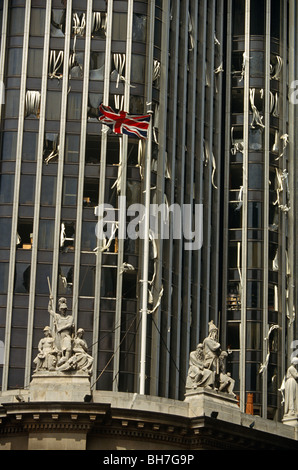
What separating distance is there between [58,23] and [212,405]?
5812cm

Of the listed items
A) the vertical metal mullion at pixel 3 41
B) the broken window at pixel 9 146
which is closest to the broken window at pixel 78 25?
the vertical metal mullion at pixel 3 41

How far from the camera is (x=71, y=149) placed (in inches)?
5566

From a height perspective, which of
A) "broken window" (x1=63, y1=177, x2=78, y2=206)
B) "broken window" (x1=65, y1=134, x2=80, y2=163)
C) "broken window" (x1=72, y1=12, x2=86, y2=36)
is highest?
"broken window" (x1=72, y1=12, x2=86, y2=36)

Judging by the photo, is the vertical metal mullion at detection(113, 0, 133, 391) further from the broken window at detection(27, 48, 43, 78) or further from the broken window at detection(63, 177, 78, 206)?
the broken window at detection(27, 48, 43, 78)

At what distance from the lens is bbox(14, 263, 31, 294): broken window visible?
138m

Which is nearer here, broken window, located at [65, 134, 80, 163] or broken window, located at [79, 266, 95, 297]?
broken window, located at [79, 266, 95, 297]

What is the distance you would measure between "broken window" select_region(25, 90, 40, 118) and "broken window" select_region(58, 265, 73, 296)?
1227cm

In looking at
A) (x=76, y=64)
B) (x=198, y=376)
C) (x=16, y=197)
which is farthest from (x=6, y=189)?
(x=198, y=376)

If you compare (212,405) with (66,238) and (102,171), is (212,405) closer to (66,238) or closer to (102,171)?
(66,238)

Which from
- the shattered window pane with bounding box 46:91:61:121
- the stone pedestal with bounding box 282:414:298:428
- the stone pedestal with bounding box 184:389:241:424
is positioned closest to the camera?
the stone pedestal with bounding box 184:389:241:424

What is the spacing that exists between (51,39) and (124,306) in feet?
71.3

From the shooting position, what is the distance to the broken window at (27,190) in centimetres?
14038

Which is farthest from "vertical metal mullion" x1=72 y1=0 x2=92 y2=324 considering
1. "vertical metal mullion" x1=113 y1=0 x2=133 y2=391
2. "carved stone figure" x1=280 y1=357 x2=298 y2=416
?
"carved stone figure" x1=280 y1=357 x2=298 y2=416
